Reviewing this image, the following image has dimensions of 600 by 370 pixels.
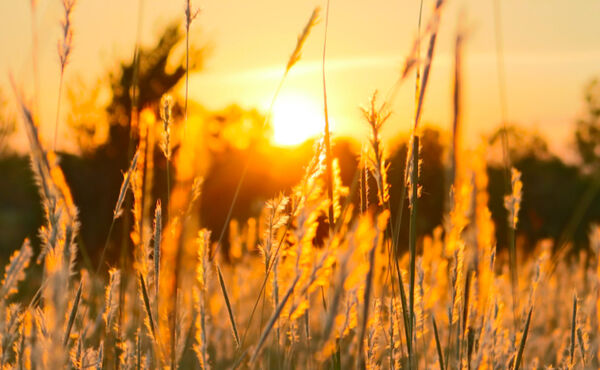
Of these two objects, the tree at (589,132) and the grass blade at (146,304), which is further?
the tree at (589,132)

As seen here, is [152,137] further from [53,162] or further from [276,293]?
[276,293]

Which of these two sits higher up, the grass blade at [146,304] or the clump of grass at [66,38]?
the clump of grass at [66,38]

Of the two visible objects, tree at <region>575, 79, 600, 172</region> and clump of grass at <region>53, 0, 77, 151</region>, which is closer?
clump of grass at <region>53, 0, 77, 151</region>

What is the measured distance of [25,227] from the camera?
16312mm

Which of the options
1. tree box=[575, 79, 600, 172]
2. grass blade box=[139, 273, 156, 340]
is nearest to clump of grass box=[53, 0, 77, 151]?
grass blade box=[139, 273, 156, 340]

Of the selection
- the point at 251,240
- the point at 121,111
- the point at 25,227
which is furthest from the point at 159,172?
the point at 251,240

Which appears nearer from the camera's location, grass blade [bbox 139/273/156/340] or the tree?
grass blade [bbox 139/273/156/340]

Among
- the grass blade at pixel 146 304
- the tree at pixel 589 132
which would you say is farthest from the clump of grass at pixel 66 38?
the tree at pixel 589 132

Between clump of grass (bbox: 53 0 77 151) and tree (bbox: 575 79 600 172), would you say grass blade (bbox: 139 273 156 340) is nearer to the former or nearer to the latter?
clump of grass (bbox: 53 0 77 151)

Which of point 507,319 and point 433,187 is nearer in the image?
point 507,319

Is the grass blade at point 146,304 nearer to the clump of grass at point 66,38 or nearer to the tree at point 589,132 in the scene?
the clump of grass at point 66,38

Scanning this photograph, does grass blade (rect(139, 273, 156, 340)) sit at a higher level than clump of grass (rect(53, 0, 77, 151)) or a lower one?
lower

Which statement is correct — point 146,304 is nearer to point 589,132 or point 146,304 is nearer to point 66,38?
point 66,38

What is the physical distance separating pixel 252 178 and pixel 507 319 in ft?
57.1
